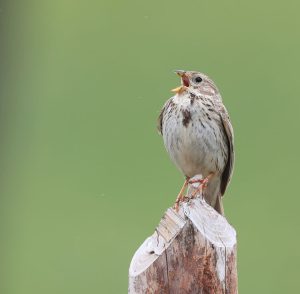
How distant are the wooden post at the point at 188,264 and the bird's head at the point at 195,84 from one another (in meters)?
2.55

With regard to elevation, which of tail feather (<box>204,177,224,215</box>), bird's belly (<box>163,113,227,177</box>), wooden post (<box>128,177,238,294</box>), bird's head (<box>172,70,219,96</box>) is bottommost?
wooden post (<box>128,177,238,294</box>)

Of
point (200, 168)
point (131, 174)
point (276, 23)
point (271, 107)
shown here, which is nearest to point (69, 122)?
point (131, 174)

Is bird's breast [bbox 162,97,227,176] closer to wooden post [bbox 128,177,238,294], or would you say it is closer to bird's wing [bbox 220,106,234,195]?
bird's wing [bbox 220,106,234,195]

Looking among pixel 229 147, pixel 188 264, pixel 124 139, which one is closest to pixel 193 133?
pixel 229 147

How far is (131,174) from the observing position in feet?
34.8

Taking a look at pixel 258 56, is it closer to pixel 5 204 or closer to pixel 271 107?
pixel 271 107

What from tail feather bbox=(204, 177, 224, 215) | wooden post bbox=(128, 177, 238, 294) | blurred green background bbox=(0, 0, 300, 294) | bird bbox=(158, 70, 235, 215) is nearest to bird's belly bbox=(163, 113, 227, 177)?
bird bbox=(158, 70, 235, 215)

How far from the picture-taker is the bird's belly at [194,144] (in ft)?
23.0

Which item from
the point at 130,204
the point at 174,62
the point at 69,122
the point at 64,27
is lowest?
the point at 130,204

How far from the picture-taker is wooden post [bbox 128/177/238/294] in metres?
4.54

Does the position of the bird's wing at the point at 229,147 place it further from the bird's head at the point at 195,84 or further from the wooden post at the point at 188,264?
the wooden post at the point at 188,264

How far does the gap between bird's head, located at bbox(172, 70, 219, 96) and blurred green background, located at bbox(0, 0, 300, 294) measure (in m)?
1.63

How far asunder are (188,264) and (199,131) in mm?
2539

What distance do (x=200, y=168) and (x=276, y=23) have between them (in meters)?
7.20
